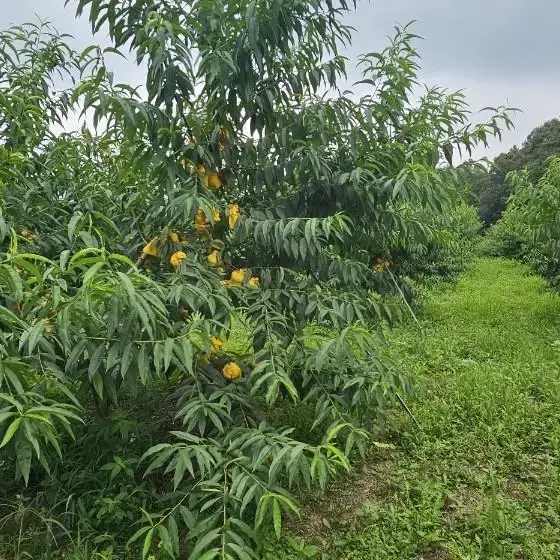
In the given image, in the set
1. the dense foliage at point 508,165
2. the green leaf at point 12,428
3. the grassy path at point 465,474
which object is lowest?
the grassy path at point 465,474

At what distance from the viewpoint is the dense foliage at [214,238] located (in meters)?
1.75

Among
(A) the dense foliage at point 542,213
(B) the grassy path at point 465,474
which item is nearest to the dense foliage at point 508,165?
(A) the dense foliage at point 542,213

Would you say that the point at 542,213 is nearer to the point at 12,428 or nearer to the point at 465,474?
the point at 465,474

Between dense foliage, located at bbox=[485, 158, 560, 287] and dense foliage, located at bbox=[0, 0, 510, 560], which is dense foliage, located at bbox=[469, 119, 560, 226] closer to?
dense foliage, located at bbox=[485, 158, 560, 287]

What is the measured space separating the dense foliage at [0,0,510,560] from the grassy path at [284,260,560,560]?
1.02 ft

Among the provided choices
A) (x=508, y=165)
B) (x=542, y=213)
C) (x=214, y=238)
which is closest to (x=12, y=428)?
(x=214, y=238)

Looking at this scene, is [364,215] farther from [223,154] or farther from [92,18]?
[92,18]

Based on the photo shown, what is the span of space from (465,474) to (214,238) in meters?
1.59

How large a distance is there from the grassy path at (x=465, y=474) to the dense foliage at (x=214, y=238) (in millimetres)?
312

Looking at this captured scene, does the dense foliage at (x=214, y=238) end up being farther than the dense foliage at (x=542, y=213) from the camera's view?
No

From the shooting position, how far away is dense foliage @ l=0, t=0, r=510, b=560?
5.74 feet

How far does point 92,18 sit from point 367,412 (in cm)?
196

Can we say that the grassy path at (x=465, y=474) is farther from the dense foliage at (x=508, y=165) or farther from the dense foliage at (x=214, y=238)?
the dense foliage at (x=508, y=165)

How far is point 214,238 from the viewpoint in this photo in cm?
236
